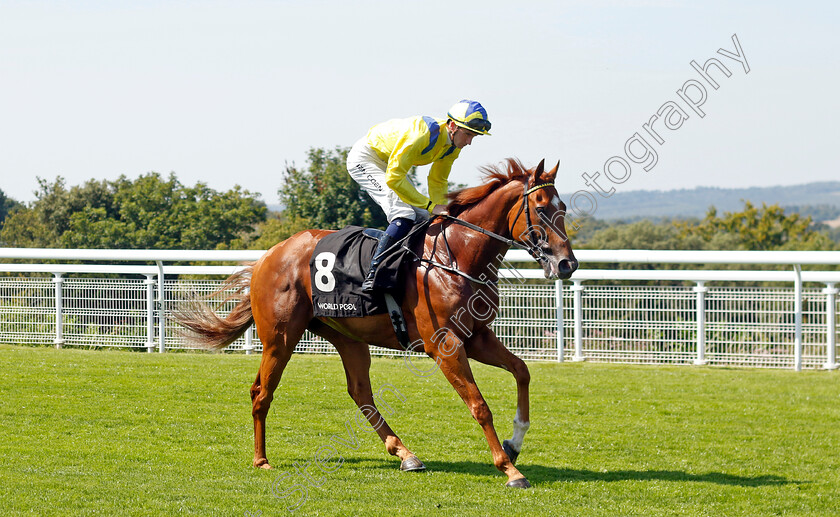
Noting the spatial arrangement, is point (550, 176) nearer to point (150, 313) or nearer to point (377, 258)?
point (377, 258)

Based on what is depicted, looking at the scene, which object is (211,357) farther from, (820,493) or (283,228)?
(283,228)

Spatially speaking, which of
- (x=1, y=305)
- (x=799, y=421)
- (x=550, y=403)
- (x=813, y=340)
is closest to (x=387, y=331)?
(x=550, y=403)

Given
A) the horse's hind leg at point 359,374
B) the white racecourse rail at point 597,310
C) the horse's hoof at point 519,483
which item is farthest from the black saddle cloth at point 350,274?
the white racecourse rail at point 597,310

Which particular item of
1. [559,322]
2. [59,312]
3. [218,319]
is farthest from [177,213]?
[218,319]

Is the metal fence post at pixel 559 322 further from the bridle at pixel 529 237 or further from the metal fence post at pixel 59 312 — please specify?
the metal fence post at pixel 59 312

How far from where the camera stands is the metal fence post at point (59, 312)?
10922 mm

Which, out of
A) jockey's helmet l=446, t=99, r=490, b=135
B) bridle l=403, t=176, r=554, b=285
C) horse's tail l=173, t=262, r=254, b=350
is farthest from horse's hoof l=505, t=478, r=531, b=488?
horse's tail l=173, t=262, r=254, b=350

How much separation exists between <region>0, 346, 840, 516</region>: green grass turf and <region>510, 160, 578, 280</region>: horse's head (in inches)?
49.4

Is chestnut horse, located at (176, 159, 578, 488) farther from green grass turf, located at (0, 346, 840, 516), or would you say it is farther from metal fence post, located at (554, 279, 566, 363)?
metal fence post, located at (554, 279, 566, 363)

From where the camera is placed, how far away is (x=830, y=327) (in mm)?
9367

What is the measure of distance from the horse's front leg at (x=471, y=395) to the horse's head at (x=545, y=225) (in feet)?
2.32

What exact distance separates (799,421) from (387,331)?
3.66m

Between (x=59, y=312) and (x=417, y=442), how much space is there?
21.2 feet

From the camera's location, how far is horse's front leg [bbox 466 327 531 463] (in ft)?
17.4
